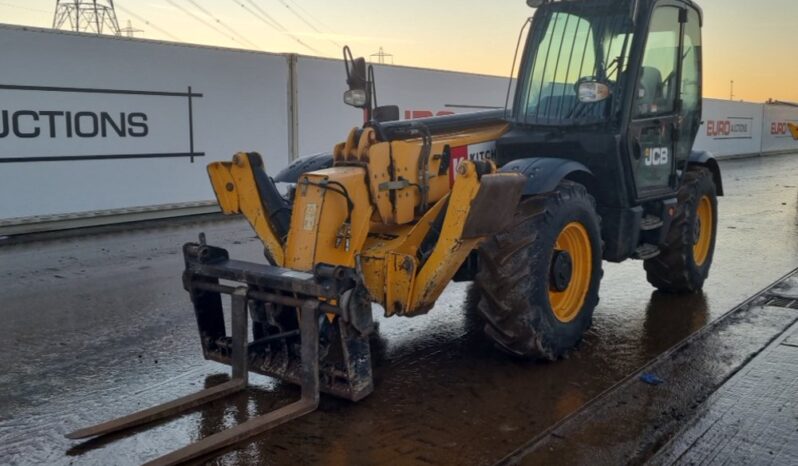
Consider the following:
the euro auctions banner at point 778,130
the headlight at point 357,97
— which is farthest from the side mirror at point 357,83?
the euro auctions banner at point 778,130

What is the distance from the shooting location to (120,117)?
1111cm

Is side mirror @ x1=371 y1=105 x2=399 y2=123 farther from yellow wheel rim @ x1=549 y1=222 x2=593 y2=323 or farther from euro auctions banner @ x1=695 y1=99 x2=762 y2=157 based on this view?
euro auctions banner @ x1=695 y1=99 x2=762 y2=157

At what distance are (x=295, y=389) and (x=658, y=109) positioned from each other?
3769mm

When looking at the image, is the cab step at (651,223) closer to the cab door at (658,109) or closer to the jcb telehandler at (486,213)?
the jcb telehandler at (486,213)

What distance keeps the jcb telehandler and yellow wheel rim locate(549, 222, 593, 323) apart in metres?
0.01

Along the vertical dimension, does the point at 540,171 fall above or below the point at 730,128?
below

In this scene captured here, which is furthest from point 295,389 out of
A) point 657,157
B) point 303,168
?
point 657,157

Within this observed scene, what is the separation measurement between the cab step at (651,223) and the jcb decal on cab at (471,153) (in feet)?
4.41

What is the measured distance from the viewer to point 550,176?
484 centimetres

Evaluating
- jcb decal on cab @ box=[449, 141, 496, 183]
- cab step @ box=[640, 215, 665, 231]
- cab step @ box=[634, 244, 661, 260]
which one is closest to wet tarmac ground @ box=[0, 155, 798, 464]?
cab step @ box=[634, 244, 661, 260]

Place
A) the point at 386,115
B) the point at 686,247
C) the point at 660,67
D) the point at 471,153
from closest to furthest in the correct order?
the point at 471,153 → the point at 386,115 → the point at 660,67 → the point at 686,247

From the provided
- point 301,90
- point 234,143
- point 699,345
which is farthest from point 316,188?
point 301,90

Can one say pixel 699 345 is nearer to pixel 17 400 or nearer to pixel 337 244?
pixel 337 244

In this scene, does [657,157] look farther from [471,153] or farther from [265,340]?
[265,340]
